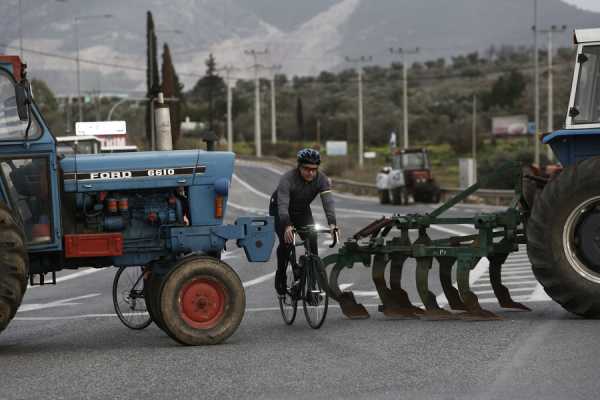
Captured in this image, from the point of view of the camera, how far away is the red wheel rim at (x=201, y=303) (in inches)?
527

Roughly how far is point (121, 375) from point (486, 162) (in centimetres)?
7949

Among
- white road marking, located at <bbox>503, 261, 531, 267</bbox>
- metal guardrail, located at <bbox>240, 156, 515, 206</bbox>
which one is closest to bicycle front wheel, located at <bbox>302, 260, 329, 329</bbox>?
white road marking, located at <bbox>503, 261, 531, 267</bbox>

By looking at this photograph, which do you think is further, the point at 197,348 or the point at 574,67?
the point at 574,67

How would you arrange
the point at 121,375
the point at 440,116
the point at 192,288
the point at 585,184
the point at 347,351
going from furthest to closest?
the point at 440,116
the point at 585,184
the point at 192,288
the point at 347,351
the point at 121,375

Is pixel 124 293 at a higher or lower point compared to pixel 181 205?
lower

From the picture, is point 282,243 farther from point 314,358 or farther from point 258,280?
point 258,280

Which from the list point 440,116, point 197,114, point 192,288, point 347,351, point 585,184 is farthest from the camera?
point 197,114

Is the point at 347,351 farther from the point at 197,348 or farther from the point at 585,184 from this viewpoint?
the point at 585,184

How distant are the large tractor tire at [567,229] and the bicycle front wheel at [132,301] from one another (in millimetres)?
4320

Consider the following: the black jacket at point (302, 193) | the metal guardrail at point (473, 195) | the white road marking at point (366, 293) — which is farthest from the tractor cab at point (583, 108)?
the metal guardrail at point (473, 195)

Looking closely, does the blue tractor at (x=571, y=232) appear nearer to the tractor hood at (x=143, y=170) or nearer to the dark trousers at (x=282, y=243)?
the dark trousers at (x=282, y=243)

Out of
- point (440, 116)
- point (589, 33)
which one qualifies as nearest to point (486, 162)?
point (440, 116)

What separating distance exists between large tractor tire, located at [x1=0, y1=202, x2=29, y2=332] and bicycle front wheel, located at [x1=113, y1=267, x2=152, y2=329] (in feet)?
7.95

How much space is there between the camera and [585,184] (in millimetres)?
14867
